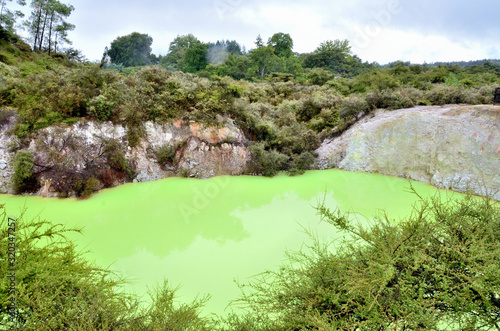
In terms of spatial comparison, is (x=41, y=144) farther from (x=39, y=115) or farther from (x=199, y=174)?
(x=199, y=174)

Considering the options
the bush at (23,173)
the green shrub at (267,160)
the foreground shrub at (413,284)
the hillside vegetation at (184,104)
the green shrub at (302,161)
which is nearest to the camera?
the foreground shrub at (413,284)

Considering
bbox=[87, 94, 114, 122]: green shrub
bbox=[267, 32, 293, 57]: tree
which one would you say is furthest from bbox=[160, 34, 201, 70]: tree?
bbox=[87, 94, 114, 122]: green shrub

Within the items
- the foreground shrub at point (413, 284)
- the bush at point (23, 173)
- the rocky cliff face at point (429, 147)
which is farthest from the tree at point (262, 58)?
the foreground shrub at point (413, 284)

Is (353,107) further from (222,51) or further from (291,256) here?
(222,51)

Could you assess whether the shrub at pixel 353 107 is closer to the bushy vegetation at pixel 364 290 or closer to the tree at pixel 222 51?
the bushy vegetation at pixel 364 290

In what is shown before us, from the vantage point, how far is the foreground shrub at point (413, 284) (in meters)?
2.07

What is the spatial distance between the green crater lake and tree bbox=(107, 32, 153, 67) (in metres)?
34.5

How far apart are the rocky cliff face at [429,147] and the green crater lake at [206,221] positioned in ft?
2.76

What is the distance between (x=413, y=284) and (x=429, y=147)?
339 inches

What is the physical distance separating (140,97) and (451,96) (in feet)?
42.1

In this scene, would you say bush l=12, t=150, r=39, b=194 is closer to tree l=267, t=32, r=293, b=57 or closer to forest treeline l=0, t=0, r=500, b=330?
forest treeline l=0, t=0, r=500, b=330

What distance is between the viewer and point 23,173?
23.3 ft

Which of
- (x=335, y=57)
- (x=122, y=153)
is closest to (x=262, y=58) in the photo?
(x=335, y=57)

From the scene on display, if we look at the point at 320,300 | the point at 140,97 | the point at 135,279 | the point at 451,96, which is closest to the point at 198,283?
the point at 135,279
